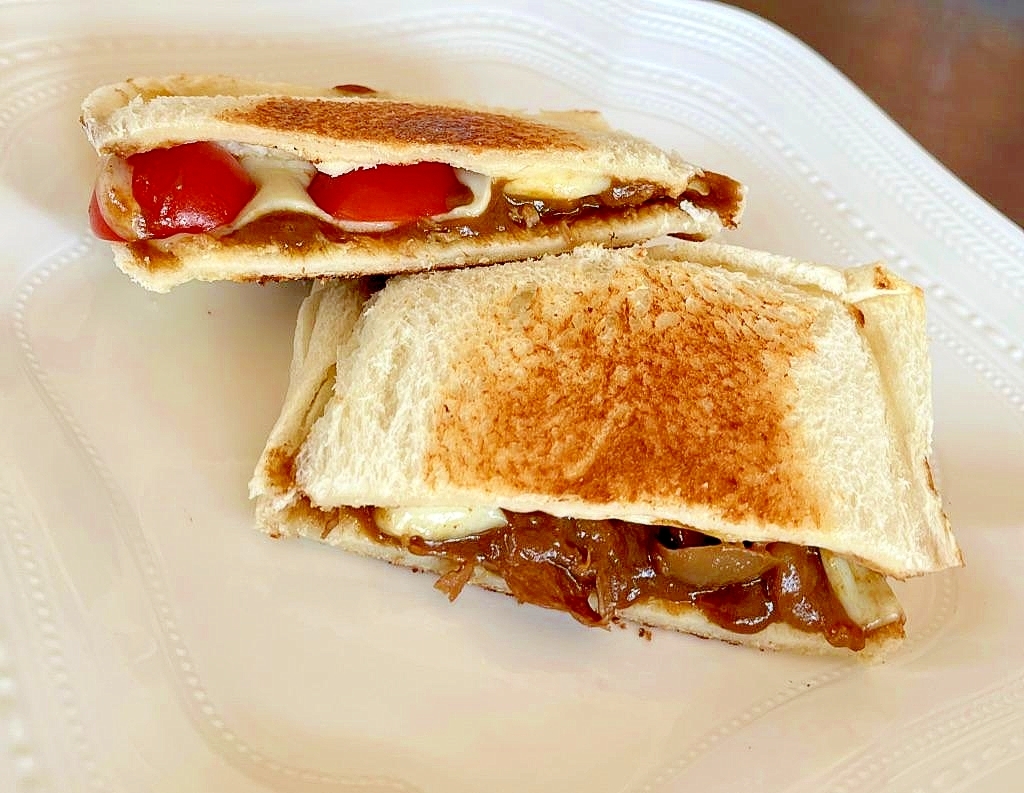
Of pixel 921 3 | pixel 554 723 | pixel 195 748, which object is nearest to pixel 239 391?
pixel 195 748

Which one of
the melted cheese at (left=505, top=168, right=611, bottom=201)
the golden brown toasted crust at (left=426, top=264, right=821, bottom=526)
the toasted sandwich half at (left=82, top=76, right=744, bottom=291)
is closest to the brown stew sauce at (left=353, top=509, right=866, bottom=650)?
the golden brown toasted crust at (left=426, top=264, right=821, bottom=526)

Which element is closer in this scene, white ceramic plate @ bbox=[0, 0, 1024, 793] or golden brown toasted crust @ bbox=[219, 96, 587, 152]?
white ceramic plate @ bbox=[0, 0, 1024, 793]

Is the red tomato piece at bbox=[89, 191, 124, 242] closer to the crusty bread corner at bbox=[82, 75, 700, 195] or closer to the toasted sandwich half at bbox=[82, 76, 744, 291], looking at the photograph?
the toasted sandwich half at bbox=[82, 76, 744, 291]

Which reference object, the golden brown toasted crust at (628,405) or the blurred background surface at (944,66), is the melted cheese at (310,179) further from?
the blurred background surface at (944,66)

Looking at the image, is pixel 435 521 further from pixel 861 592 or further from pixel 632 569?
pixel 861 592

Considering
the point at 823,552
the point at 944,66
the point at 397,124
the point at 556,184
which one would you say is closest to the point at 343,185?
the point at 397,124

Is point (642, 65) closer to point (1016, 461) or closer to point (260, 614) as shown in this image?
point (1016, 461)

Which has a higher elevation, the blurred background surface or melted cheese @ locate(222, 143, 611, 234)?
the blurred background surface
